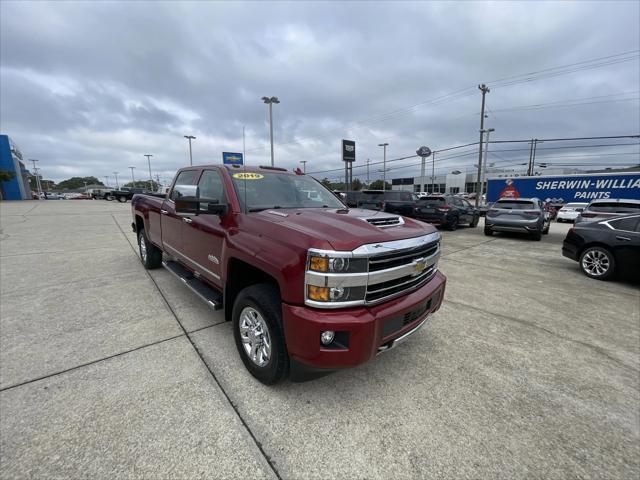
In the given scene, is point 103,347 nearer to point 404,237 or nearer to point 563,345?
point 404,237

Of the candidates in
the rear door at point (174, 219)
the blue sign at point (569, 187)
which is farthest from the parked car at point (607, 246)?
the blue sign at point (569, 187)

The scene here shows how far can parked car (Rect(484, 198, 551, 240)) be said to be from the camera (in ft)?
33.7

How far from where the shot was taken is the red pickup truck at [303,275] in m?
1.93

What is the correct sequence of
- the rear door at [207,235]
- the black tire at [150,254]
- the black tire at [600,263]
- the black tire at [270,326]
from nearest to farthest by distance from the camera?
the black tire at [270,326] < the rear door at [207,235] < the black tire at [150,254] < the black tire at [600,263]

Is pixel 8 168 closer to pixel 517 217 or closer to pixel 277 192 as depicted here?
pixel 277 192

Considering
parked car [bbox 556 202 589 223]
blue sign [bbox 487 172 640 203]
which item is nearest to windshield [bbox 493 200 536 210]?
parked car [bbox 556 202 589 223]

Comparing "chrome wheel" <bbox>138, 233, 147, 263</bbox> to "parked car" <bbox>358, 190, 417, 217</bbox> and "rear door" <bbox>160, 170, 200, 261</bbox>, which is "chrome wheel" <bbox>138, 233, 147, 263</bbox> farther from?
"parked car" <bbox>358, 190, 417, 217</bbox>

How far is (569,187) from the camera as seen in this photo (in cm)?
2403

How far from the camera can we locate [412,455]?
72.4 inches

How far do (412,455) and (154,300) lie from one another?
3.69 metres

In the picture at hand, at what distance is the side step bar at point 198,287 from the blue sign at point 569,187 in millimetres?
28985

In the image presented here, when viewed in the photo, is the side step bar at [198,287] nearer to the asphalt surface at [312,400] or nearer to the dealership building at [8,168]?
the asphalt surface at [312,400]

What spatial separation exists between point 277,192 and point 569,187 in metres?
29.5

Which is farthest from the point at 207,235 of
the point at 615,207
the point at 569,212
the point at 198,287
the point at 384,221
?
the point at 569,212
